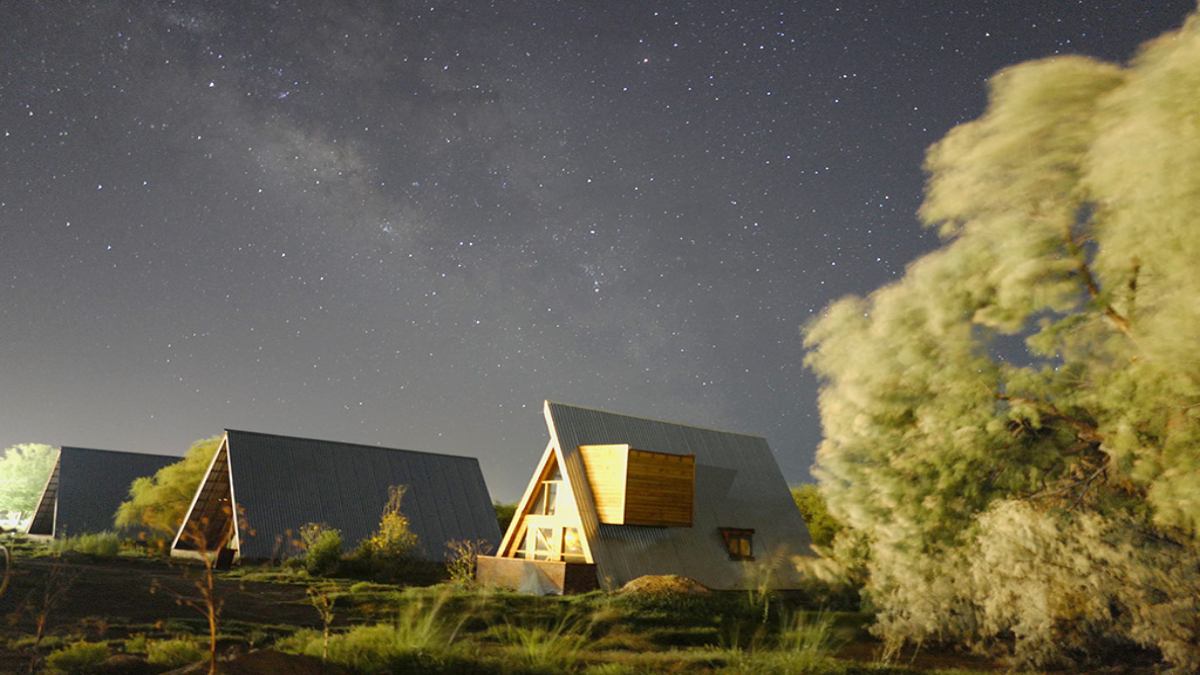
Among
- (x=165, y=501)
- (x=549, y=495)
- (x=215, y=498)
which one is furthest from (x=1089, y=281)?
(x=165, y=501)

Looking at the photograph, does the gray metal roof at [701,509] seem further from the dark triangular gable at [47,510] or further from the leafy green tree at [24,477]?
the leafy green tree at [24,477]

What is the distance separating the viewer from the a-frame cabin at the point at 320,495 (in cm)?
2662

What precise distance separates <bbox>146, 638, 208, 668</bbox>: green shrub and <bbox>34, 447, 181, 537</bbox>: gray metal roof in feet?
98.2

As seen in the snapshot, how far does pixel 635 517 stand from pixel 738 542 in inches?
210

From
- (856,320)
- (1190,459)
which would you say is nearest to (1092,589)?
(1190,459)

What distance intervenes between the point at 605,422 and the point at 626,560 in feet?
14.8

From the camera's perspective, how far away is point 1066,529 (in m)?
12.9

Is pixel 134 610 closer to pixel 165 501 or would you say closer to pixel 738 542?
pixel 738 542

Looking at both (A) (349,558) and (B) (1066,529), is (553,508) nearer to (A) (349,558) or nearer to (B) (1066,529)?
(A) (349,558)

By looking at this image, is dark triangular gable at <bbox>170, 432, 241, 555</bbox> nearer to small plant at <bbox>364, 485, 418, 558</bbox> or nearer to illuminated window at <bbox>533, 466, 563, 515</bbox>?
small plant at <bbox>364, 485, 418, 558</bbox>

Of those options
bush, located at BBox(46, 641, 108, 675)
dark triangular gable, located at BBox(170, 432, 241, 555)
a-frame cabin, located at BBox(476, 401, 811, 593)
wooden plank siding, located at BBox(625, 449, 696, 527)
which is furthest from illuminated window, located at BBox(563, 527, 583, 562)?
bush, located at BBox(46, 641, 108, 675)

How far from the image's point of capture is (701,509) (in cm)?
2522

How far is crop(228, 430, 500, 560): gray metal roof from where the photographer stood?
2691 cm

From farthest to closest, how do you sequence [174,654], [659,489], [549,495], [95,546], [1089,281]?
[95,546]
[549,495]
[659,489]
[1089,281]
[174,654]
